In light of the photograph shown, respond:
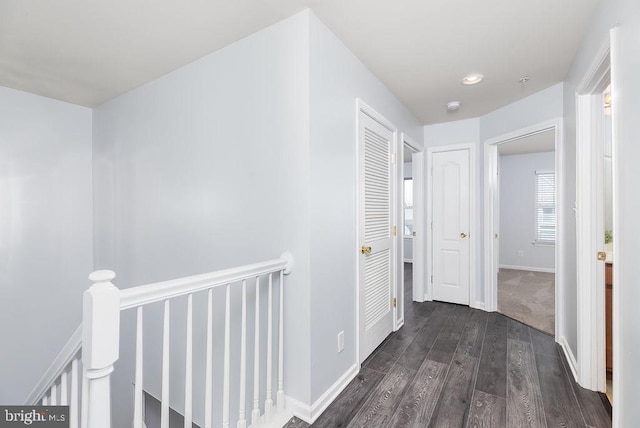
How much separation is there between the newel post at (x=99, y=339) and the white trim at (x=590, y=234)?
2705 mm

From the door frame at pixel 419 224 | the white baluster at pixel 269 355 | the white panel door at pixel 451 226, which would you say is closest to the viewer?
the white baluster at pixel 269 355

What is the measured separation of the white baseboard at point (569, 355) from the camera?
2.09 m

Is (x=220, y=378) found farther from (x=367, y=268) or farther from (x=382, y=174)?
(x=382, y=174)

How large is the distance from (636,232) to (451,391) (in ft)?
4.65

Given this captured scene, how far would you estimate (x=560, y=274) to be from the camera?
2.62 meters

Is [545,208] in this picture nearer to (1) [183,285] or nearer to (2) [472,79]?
(2) [472,79]

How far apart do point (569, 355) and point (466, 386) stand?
103cm

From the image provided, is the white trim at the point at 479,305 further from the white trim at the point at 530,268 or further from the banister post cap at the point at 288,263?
the white trim at the point at 530,268

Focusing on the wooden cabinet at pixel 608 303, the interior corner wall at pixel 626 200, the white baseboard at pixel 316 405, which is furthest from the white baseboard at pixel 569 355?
the white baseboard at pixel 316 405

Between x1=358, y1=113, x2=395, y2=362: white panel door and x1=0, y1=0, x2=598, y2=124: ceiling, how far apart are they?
0.61 metres

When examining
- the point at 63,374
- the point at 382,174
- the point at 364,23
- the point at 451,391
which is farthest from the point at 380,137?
the point at 63,374

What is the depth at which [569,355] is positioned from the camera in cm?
229

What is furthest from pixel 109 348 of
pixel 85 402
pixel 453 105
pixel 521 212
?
pixel 521 212

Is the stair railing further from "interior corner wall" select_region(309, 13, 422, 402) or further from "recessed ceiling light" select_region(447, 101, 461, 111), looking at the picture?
"recessed ceiling light" select_region(447, 101, 461, 111)
